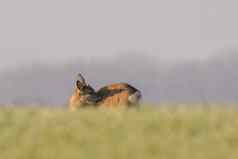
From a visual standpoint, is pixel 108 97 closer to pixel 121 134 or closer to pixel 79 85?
pixel 79 85

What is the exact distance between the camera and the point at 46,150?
1855 cm

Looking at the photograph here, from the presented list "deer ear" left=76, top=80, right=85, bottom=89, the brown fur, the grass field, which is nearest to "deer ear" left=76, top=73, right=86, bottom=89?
"deer ear" left=76, top=80, right=85, bottom=89

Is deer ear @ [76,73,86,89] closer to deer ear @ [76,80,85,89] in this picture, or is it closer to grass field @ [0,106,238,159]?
deer ear @ [76,80,85,89]

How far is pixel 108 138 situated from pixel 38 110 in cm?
347

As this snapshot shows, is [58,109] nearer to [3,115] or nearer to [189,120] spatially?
[3,115]

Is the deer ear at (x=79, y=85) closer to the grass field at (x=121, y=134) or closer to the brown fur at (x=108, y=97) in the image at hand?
the brown fur at (x=108, y=97)

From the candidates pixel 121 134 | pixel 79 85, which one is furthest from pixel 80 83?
pixel 121 134

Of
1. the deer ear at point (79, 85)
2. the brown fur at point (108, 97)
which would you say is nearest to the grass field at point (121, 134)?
the brown fur at point (108, 97)

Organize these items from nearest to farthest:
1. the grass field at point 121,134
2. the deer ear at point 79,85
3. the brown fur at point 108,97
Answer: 1. the grass field at point 121,134
2. the brown fur at point 108,97
3. the deer ear at point 79,85

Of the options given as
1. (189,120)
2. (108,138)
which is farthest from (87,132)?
(189,120)

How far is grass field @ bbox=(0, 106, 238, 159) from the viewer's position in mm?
18231

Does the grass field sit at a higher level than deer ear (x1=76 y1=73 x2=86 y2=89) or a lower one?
lower

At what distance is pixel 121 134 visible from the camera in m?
19.4

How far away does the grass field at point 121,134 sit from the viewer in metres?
18.2
